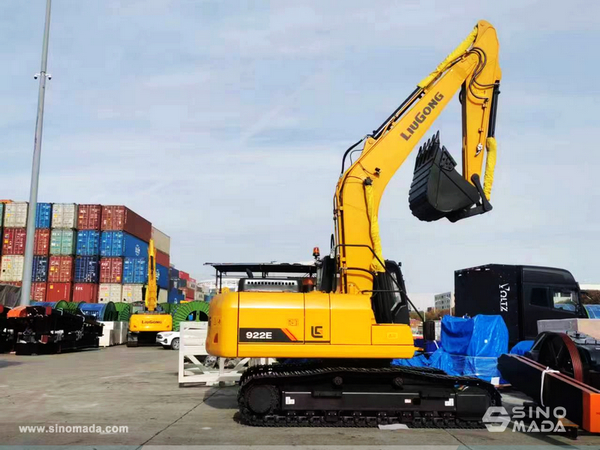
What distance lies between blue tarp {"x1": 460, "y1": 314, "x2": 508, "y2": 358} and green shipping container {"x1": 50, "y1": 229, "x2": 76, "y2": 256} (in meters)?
36.7

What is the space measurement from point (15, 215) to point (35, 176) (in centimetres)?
2431

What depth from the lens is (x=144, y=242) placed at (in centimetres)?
5094

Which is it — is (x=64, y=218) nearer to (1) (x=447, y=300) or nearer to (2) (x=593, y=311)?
(1) (x=447, y=300)

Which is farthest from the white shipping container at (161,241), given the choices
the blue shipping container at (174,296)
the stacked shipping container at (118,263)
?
the stacked shipping container at (118,263)

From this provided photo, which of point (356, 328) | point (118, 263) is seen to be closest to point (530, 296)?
point (356, 328)

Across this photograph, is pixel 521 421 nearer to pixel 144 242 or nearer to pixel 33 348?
pixel 33 348

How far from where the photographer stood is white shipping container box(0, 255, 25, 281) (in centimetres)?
4209

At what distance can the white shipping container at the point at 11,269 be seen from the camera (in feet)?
138

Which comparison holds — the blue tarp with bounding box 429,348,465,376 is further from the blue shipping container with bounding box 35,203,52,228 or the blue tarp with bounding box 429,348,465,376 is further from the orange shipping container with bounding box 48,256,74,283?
the blue shipping container with bounding box 35,203,52,228

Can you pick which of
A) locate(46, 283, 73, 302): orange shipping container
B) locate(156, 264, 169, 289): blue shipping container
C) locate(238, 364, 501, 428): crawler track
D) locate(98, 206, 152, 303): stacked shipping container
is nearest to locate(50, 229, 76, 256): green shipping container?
locate(98, 206, 152, 303): stacked shipping container

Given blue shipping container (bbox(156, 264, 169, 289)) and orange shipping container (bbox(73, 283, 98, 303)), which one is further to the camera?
blue shipping container (bbox(156, 264, 169, 289))

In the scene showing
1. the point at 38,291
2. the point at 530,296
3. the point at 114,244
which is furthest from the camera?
the point at 114,244

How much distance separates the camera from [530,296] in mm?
16547

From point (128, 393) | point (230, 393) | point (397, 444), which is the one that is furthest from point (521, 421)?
point (128, 393)
